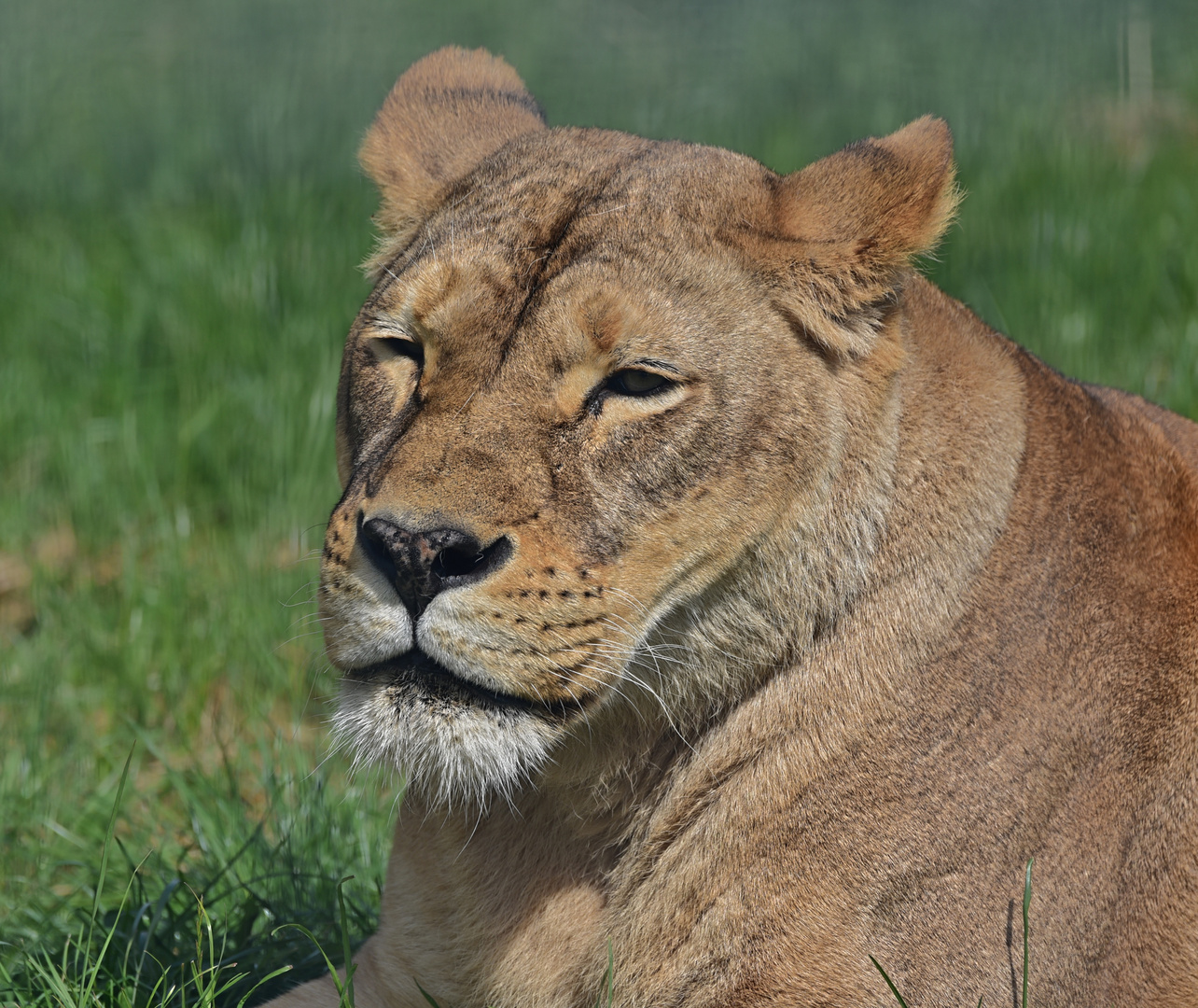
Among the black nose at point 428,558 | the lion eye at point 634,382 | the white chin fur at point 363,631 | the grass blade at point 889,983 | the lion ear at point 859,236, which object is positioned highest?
the lion ear at point 859,236

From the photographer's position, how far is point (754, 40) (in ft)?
27.4

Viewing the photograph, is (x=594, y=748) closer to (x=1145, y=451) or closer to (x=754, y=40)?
(x=1145, y=451)

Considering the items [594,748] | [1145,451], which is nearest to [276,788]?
[594,748]

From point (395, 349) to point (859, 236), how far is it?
3.06 ft

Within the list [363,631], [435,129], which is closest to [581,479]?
[363,631]

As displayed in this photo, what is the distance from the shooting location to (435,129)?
11.1 ft

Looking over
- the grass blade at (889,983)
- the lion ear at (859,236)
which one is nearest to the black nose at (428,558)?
the lion ear at (859,236)

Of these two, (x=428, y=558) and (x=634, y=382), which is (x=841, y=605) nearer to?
(x=634, y=382)

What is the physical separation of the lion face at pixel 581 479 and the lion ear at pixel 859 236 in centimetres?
3

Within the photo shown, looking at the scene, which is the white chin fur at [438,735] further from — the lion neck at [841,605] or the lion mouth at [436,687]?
the lion neck at [841,605]

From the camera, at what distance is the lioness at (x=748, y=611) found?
2.49m

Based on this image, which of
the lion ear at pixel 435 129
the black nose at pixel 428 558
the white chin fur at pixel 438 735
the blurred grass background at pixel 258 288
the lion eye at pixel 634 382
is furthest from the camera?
the blurred grass background at pixel 258 288

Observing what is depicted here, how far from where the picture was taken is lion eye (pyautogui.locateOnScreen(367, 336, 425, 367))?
2793mm

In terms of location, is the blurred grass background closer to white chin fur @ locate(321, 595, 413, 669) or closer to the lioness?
the lioness
